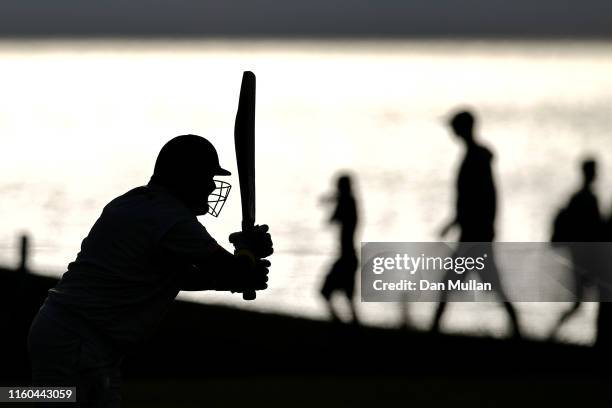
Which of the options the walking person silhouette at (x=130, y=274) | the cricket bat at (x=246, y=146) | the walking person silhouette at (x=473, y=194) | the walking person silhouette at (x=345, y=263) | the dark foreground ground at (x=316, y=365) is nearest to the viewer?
the walking person silhouette at (x=130, y=274)

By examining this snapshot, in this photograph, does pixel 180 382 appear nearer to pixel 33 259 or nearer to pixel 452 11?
pixel 33 259

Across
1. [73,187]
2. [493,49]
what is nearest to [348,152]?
[493,49]

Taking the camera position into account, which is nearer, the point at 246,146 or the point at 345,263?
the point at 246,146

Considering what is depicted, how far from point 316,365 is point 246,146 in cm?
345

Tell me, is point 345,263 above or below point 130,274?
below

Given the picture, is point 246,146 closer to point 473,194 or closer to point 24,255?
point 473,194

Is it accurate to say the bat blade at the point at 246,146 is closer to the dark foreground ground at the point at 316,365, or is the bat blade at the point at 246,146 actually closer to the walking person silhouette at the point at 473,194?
the dark foreground ground at the point at 316,365

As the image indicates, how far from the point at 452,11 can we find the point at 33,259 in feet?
9.18

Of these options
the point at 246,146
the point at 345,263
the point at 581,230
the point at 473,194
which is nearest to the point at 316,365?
the point at 345,263

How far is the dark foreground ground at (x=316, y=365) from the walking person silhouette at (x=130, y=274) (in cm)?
257

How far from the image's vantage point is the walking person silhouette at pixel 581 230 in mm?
7367

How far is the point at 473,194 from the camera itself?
277 inches

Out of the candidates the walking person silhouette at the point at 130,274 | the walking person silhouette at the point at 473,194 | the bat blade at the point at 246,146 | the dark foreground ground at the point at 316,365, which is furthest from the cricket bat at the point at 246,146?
the walking person silhouette at the point at 473,194

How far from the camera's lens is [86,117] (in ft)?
26.9
